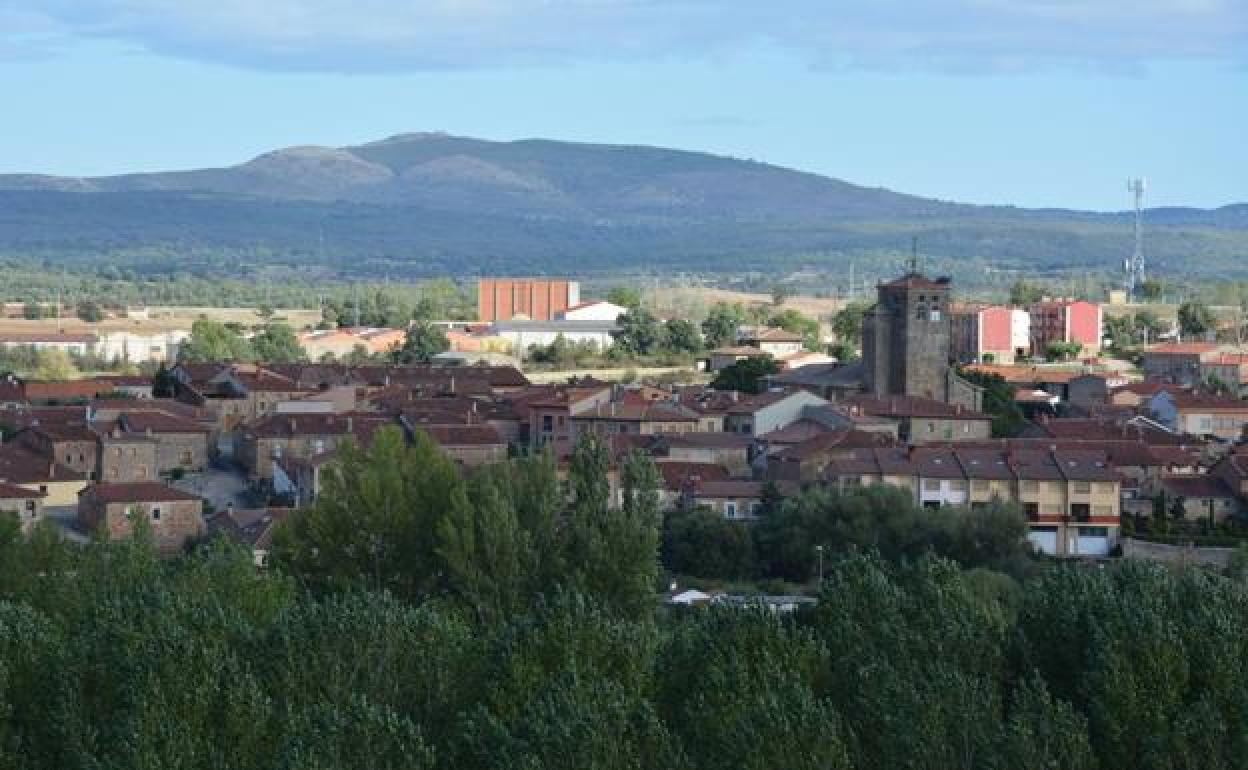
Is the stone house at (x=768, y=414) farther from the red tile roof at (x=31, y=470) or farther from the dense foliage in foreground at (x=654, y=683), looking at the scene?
the dense foliage in foreground at (x=654, y=683)

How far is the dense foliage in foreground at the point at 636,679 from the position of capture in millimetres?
14367

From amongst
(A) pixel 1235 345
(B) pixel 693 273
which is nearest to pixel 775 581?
(A) pixel 1235 345

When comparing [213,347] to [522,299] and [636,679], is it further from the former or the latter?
[636,679]

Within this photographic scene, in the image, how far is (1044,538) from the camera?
30844mm

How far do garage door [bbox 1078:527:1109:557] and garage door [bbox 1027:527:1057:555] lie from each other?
299 millimetres

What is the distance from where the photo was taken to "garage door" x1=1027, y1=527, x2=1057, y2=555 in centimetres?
3055

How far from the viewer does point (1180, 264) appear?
16238 centimetres

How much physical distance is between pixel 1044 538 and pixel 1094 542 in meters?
0.56

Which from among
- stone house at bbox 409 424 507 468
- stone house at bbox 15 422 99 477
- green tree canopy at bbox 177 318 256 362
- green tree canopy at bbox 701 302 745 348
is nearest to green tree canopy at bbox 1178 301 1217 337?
green tree canopy at bbox 701 302 745 348

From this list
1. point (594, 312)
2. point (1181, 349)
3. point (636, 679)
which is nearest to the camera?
point (636, 679)

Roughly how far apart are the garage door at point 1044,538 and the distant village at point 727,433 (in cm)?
2

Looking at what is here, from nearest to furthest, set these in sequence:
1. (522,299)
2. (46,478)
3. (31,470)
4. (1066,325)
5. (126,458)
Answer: (46,478) → (31,470) → (126,458) → (1066,325) → (522,299)

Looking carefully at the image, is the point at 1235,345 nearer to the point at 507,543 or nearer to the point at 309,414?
the point at 309,414

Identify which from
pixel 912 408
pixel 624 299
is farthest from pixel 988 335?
pixel 624 299
